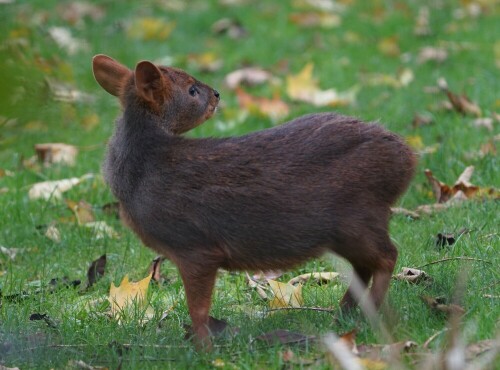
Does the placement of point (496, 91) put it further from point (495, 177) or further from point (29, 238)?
point (29, 238)

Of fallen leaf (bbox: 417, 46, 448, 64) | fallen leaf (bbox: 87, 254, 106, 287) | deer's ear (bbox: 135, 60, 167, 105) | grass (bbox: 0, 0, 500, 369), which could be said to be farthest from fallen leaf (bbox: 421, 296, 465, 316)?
fallen leaf (bbox: 417, 46, 448, 64)

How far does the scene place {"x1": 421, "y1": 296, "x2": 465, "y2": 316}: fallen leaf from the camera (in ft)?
11.4

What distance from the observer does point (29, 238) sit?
534 centimetres

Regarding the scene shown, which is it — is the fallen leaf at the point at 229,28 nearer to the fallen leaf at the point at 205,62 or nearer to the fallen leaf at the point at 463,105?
the fallen leaf at the point at 205,62

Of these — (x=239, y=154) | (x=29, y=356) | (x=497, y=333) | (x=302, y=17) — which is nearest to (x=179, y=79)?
(x=239, y=154)

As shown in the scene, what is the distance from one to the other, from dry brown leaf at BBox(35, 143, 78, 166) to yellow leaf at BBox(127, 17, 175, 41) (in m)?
3.79

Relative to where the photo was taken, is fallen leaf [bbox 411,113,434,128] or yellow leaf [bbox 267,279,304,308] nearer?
yellow leaf [bbox 267,279,304,308]

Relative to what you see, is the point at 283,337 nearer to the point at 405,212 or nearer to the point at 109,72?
the point at 109,72

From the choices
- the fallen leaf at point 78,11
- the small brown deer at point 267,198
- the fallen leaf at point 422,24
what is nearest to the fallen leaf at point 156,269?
the small brown deer at point 267,198

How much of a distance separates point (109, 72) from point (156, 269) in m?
1.10

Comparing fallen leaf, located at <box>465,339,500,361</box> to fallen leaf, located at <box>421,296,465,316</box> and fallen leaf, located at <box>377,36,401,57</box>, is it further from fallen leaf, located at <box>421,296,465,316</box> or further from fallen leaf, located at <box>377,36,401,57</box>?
fallen leaf, located at <box>377,36,401,57</box>

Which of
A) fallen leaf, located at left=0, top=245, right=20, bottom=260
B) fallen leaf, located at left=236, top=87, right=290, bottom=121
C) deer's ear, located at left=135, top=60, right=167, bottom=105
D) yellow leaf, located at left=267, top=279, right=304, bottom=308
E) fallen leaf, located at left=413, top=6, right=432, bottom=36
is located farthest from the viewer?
fallen leaf, located at left=413, top=6, right=432, bottom=36

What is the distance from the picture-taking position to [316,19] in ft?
34.9

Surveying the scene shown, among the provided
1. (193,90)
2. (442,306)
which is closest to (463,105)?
(193,90)
